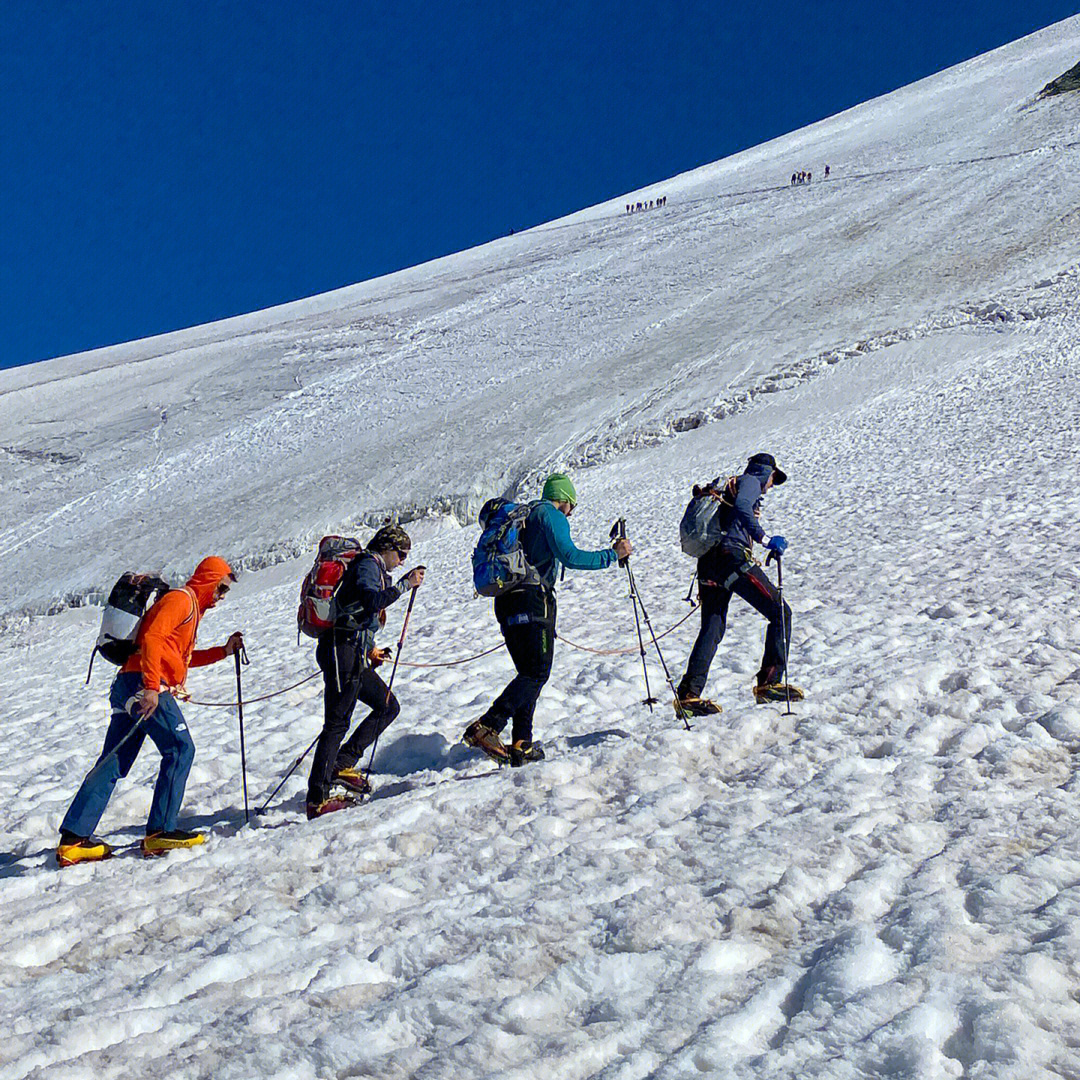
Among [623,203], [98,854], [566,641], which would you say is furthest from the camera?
[623,203]

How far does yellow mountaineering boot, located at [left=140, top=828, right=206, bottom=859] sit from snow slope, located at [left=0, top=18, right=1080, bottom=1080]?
119mm

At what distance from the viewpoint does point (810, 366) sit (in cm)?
2603

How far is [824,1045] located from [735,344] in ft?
92.6

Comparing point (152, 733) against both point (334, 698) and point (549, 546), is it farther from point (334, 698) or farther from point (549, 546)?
point (549, 546)

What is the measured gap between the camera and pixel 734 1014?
3.24 metres

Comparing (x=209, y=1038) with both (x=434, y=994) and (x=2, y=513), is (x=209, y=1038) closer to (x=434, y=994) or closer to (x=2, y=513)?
(x=434, y=994)

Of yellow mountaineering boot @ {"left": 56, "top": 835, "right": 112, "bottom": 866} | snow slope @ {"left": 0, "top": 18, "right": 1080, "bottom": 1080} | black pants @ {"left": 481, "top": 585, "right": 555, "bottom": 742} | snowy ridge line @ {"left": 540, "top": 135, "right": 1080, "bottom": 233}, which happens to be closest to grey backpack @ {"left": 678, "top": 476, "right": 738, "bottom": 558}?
snow slope @ {"left": 0, "top": 18, "right": 1080, "bottom": 1080}

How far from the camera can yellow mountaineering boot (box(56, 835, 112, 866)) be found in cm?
559

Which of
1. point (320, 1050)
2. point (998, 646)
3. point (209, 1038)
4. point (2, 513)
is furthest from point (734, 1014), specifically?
point (2, 513)

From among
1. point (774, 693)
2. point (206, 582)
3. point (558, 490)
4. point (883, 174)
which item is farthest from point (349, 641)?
point (883, 174)

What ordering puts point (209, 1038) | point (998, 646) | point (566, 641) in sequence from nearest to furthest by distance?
point (209, 1038)
point (998, 646)
point (566, 641)

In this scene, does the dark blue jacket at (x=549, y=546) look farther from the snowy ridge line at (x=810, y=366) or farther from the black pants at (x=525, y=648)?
the snowy ridge line at (x=810, y=366)

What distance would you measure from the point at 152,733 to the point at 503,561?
230 centimetres

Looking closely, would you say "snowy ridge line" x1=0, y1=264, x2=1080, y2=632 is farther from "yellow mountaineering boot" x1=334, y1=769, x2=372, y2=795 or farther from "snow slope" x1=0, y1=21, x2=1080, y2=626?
"yellow mountaineering boot" x1=334, y1=769, x2=372, y2=795
